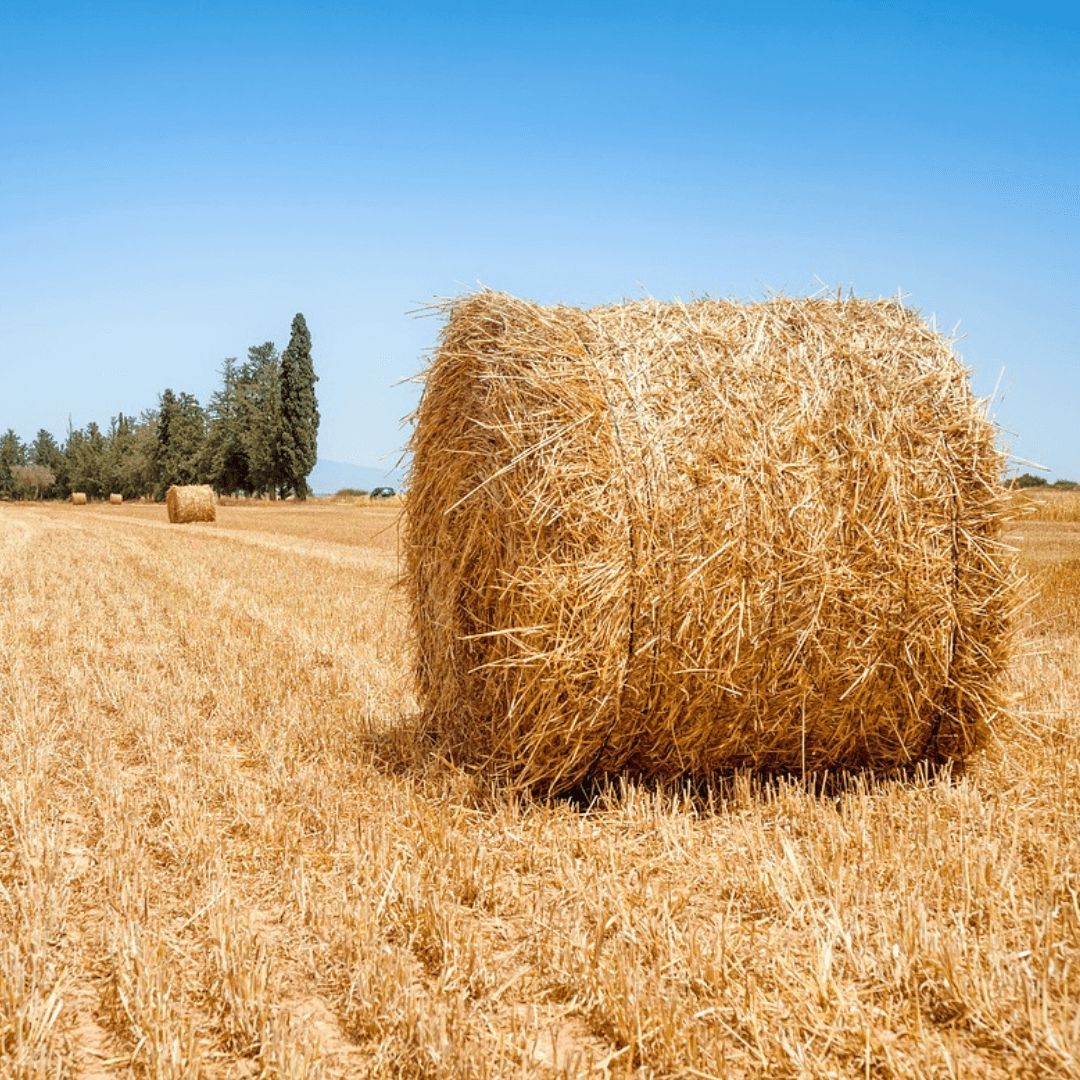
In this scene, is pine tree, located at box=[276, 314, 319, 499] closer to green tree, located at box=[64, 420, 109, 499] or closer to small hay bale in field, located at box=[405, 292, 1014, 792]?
green tree, located at box=[64, 420, 109, 499]

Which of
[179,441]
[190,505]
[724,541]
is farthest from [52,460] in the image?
[724,541]

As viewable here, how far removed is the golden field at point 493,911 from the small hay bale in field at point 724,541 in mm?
323

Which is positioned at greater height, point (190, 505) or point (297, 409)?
point (297, 409)

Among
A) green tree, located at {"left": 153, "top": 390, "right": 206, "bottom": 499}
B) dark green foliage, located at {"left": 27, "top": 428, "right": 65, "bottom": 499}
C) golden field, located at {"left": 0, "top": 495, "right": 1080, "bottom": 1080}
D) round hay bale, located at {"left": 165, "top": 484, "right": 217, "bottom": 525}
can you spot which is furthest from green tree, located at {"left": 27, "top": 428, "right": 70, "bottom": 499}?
golden field, located at {"left": 0, "top": 495, "right": 1080, "bottom": 1080}

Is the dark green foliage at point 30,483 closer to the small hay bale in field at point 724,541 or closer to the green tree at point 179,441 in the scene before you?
the green tree at point 179,441

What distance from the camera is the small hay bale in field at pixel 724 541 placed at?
3904 millimetres

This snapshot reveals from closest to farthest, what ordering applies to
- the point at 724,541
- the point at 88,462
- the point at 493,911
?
the point at 493,911 < the point at 724,541 < the point at 88,462

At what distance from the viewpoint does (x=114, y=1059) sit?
7.77 ft

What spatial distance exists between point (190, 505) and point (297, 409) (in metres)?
26.2

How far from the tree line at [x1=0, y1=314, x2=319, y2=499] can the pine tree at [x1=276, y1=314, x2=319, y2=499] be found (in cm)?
5

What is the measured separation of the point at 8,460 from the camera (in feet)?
307

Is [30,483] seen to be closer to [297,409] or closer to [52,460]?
[52,460]

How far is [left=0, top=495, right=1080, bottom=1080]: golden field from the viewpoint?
94.2 inches

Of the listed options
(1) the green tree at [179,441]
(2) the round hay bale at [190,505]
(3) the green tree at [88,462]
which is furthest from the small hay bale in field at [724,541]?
(3) the green tree at [88,462]
